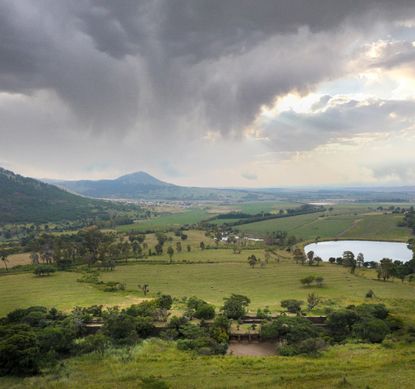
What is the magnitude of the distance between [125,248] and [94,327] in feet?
247

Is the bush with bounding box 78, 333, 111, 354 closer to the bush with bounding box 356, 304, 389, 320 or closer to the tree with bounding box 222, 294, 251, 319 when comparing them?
the tree with bounding box 222, 294, 251, 319

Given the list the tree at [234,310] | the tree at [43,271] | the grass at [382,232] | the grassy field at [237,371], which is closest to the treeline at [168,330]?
the tree at [234,310]


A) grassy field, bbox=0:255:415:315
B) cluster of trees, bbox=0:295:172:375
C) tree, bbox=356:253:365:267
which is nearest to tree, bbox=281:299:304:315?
grassy field, bbox=0:255:415:315

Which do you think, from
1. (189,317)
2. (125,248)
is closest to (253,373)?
(189,317)

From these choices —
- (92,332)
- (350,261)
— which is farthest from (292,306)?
(350,261)

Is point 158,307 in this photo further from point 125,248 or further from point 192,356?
point 125,248

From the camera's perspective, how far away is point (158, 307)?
62.6 metres

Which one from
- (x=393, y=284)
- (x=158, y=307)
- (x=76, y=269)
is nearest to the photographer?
(x=158, y=307)

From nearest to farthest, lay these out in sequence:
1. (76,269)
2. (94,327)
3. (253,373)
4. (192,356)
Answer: (253,373)
(192,356)
(94,327)
(76,269)

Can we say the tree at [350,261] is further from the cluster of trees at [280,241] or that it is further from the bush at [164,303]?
the bush at [164,303]

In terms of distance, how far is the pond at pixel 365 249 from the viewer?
142m

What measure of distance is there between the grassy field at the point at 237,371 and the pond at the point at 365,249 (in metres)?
98.5

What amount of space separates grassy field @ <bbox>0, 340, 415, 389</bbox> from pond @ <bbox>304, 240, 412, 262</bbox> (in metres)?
98.5

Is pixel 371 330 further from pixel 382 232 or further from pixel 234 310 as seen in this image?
pixel 382 232
